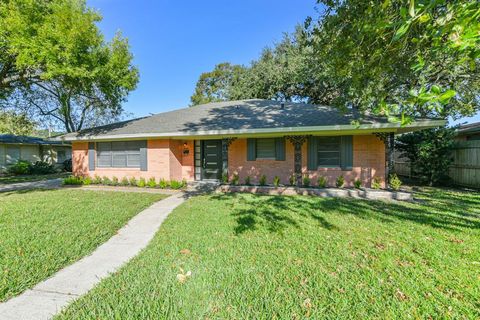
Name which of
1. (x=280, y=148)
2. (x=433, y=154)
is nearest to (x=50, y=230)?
(x=280, y=148)

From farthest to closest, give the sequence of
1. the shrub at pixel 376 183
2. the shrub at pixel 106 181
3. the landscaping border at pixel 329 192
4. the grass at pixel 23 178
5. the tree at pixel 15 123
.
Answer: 1. the tree at pixel 15 123
2. the grass at pixel 23 178
3. the shrub at pixel 106 181
4. the shrub at pixel 376 183
5. the landscaping border at pixel 329 192

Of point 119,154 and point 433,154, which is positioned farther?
point 119,154

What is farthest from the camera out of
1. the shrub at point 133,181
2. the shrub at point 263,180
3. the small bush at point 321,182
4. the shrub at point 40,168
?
the shrub at point 40,168

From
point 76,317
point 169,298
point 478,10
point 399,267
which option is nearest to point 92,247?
point 76,317

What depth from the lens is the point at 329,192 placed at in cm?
895

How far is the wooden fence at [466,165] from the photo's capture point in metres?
9.92

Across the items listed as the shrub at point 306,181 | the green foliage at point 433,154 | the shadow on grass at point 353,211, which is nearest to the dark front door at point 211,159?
the shadow on grass at point 353,211

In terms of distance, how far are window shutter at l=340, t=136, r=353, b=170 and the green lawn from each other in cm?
379

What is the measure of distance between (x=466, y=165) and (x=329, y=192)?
22.6ft

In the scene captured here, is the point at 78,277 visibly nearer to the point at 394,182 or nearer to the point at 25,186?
the point at 394,182

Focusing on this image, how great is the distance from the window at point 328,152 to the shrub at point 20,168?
2172 centimetres

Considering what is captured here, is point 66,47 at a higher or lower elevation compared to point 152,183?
higher

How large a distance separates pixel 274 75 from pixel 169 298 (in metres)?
20.0

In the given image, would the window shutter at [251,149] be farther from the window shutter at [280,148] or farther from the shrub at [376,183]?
the shrub at [376,183]
